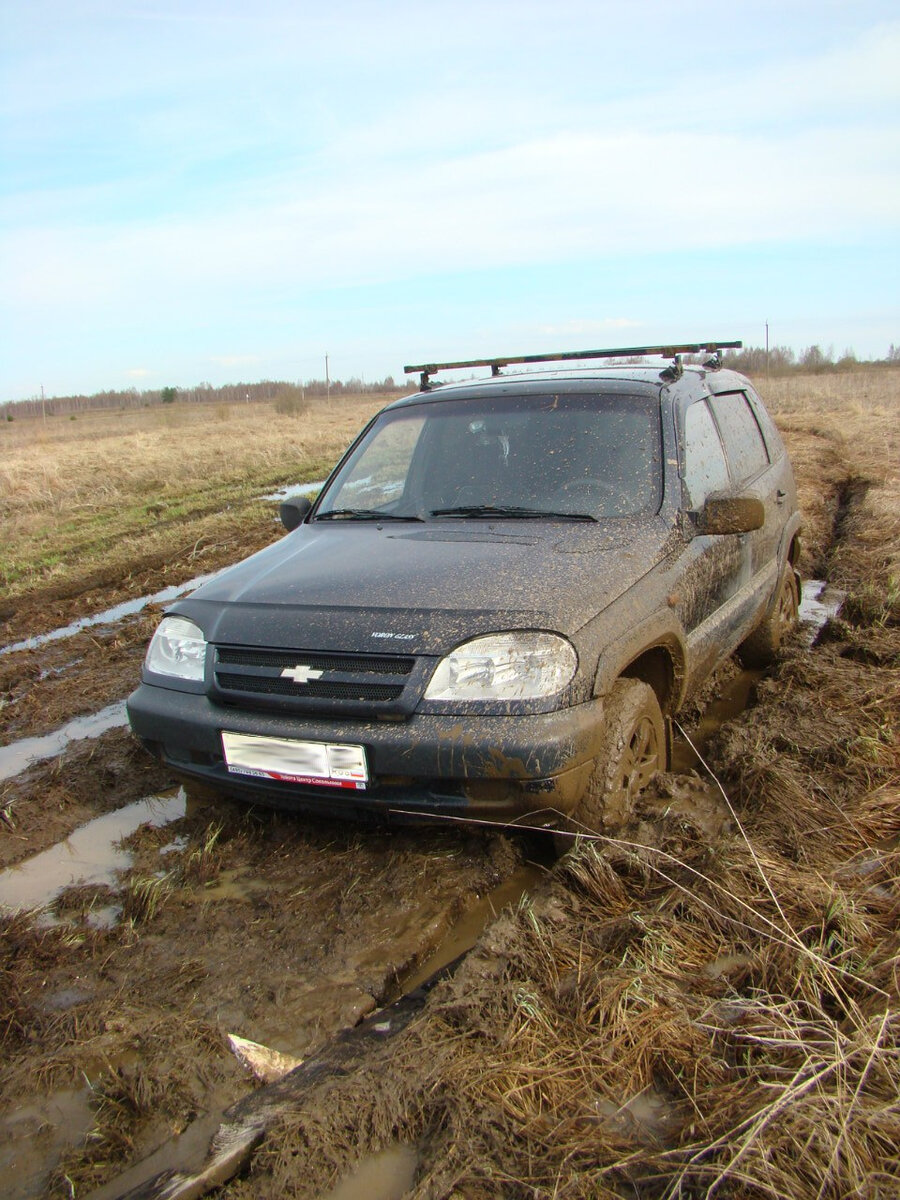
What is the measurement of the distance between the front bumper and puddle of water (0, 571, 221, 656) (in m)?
3.65

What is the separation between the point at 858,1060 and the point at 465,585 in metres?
1.70

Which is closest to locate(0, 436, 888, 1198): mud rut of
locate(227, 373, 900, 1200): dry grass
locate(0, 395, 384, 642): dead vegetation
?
locate(227, 373, 900, 1200): dry grass

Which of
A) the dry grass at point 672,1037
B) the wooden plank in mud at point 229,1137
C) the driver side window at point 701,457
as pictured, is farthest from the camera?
the driver side window at point 701,457

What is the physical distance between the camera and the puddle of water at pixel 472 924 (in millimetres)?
2574

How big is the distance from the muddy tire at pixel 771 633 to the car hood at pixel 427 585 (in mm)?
1854

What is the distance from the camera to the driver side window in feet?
12.3

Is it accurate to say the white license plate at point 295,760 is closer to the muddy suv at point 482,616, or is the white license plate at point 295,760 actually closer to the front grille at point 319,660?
the muddy suv at point 482,616

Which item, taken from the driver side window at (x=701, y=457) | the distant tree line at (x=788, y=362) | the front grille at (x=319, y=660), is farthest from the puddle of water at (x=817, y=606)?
the distant tree line at (x=788, y=362)

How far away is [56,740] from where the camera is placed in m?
4.64

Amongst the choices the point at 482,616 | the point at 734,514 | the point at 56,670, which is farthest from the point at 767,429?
the point at 56,670

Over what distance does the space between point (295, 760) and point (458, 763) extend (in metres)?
0.57

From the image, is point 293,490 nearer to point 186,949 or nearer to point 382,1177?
point 186,949

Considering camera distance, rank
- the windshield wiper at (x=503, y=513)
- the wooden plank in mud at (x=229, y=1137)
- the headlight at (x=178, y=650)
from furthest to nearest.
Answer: the windshield wiper at (x=503, y=513), the headlight at (x=178, y=650), the wooden plank in mud at (x=229, y=1137)

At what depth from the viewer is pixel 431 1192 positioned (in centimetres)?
169
